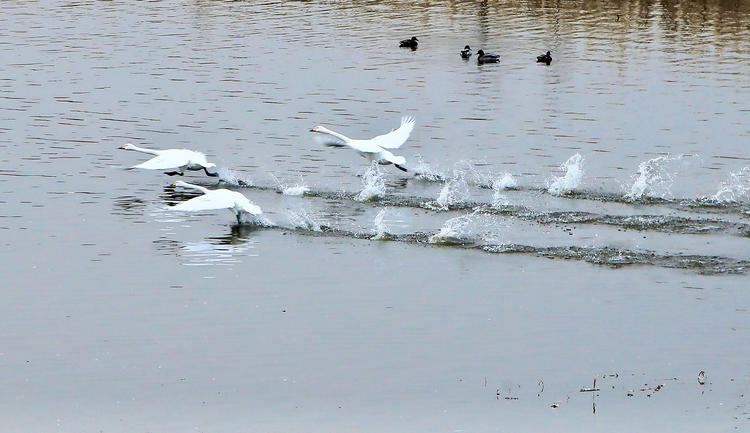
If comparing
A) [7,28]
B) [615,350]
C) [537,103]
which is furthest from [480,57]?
[615,350]

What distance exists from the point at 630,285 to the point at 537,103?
15.2 m

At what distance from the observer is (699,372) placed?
12047mm

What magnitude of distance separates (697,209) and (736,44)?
20.7m

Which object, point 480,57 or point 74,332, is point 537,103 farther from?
point 74,332

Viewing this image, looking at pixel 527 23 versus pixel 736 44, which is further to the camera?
pixel 527 23

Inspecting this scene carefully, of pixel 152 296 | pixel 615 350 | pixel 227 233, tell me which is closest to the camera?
pixel 615 350

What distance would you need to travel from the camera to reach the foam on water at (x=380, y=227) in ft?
57.6

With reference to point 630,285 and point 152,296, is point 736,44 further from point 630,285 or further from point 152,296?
point 152,296

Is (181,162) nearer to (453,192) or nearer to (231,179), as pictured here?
(231,179)

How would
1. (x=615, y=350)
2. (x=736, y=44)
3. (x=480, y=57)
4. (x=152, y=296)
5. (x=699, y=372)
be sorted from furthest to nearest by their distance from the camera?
(x=736, y=44), (x=480, y=57), (x=152, y=296), (x=615, y=350), (x=699, y=372)

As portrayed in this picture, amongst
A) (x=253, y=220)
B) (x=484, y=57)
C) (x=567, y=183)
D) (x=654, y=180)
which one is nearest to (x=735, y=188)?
(x=654, y=180)

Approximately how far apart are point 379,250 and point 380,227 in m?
0.94

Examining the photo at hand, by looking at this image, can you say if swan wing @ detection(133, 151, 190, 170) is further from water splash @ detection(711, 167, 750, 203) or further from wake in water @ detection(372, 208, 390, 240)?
water splash @ detection(711, 167, 750, 203)

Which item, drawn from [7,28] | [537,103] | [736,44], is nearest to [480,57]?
[537,103]
